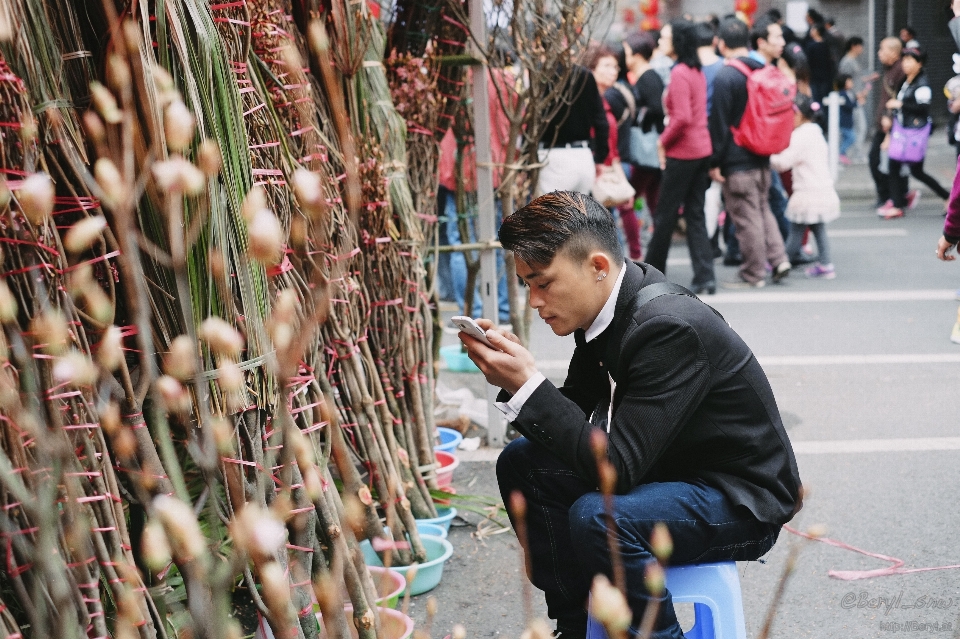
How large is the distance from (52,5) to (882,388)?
4170 mm

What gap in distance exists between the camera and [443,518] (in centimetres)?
334

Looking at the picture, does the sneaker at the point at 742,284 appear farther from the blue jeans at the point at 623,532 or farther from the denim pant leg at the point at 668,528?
the denim pant leg at the point at 668,528

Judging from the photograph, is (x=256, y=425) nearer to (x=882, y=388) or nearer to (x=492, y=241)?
(x=492, y=241)

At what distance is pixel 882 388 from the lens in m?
4.82

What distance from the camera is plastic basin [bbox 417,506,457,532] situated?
10.9 feet

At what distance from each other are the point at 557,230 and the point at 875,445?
2.54 meters

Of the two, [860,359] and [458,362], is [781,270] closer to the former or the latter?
[860,359]

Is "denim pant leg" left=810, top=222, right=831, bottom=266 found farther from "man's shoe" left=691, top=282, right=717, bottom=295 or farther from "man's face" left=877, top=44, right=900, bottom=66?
"man's face" left=877, top=44, right=900, bottom=66

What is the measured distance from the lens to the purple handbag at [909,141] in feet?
30.2

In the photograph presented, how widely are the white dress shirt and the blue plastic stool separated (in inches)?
14.6

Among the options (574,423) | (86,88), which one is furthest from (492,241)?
(86,88)

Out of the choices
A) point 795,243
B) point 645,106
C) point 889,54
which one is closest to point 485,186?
point 645,106

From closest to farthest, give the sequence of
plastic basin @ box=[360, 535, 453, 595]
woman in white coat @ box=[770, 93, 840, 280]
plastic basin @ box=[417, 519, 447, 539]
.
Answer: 1. plastic basin @ box=[360, 535, 453, 595]
2. plastic basin @ box=[417, 519, 447, 539]
3. woman in white coat @ box=[770, 93, 840, 280]

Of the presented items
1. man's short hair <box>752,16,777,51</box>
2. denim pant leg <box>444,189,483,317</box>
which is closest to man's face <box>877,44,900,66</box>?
man's short hair <box>752,16,777,51</box>
